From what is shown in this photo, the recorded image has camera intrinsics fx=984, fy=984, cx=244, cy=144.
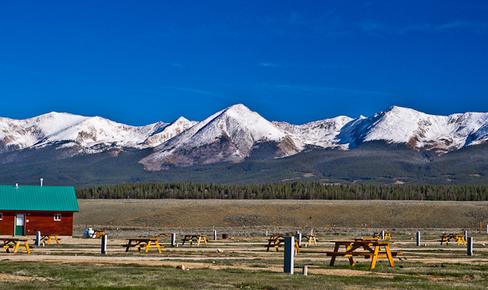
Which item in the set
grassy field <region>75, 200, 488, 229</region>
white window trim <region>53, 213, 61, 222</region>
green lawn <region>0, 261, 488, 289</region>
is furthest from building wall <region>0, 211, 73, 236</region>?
green lawn <region>0, 261, 488, 289</region>

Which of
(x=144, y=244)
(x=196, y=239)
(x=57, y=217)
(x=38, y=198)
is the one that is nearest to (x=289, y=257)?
(x=144, y=244)

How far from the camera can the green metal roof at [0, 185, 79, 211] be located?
8212 cm

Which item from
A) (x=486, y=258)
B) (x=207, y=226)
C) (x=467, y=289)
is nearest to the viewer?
(x=467, y=289)

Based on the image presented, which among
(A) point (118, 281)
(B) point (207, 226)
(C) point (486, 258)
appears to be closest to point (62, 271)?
(A) point (118, 281)

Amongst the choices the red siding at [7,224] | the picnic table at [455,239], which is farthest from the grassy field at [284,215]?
the picnic table at [455,239]

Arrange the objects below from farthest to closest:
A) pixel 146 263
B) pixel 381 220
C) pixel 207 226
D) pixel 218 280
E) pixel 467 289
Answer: pixel 381 220 → pixel 207 226 → pixel 146 263 → pixel 218 280 → pixel 467 289

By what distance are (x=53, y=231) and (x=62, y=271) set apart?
170ft

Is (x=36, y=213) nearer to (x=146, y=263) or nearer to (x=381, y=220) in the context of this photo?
(x=146, y=263)

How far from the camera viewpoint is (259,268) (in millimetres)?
34656

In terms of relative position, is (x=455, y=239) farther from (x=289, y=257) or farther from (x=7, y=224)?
(x=289, y=257)

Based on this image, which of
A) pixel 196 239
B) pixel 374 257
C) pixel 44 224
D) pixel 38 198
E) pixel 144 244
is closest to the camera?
pixel 374 257

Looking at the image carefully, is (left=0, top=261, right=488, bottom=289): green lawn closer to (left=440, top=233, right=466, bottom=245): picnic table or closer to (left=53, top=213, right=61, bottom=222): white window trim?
(left=440, top=233, right=466, bottom=245): picnic table

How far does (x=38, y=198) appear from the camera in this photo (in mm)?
83812

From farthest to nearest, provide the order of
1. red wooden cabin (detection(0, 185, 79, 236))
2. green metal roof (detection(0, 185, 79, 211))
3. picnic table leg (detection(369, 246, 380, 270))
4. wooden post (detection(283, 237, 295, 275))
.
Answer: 1. green metal roof (detection(0, 185, 79, 211))
2. red wooden cabin (detection(0, 185, 79, 236))
3. picnic table leg (detection(369, 246, 380, 270))
4. wooden post (detection(283, 237, 295, 275))
